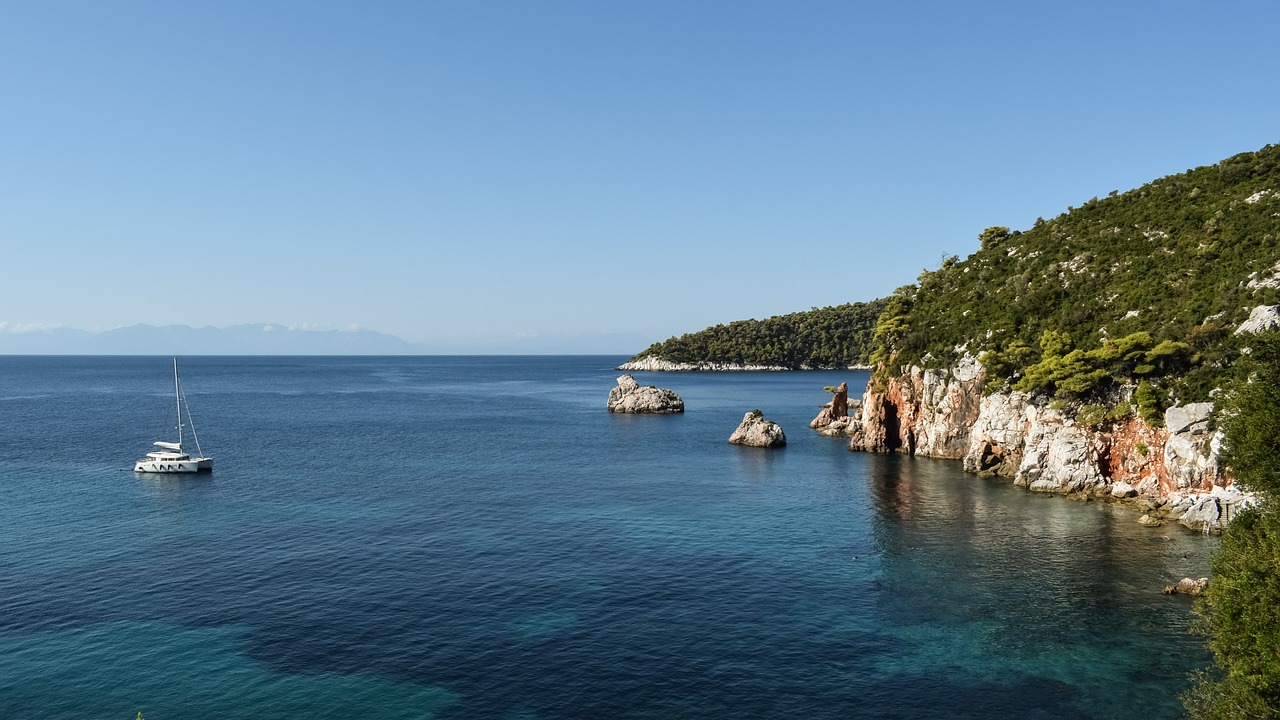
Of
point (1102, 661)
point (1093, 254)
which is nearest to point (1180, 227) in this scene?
point (1093, 254)

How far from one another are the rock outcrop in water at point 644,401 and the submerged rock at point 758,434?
52555 millimetres

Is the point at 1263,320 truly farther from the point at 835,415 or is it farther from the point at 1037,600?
the point at 835,415

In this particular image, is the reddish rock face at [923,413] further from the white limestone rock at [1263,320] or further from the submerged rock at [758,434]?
the white limestone rock at [1263,320]

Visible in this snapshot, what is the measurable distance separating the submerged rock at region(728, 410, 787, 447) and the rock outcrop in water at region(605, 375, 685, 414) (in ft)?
172

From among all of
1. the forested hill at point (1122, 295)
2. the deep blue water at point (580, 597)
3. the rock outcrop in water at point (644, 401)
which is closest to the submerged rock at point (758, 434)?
the forested hill at point (1122, 295)

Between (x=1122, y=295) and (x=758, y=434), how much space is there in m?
54.1

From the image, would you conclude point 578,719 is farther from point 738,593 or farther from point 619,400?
point 619,400

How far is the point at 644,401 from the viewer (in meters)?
178

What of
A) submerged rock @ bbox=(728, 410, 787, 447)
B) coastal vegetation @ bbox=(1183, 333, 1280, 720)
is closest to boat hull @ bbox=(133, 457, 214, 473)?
submerged rock @ bbox=(728, 410, 787, 447)

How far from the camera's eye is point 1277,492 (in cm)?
4266

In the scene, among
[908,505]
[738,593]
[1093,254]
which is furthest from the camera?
[1093,254]

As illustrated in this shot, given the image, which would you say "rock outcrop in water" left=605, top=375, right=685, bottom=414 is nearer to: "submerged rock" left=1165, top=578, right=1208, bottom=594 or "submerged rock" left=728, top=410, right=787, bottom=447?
"submerged rock" left=728, top=410, right=787, bottom=447

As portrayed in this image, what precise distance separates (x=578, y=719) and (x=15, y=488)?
86.6 m

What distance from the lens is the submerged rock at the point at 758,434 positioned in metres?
121
